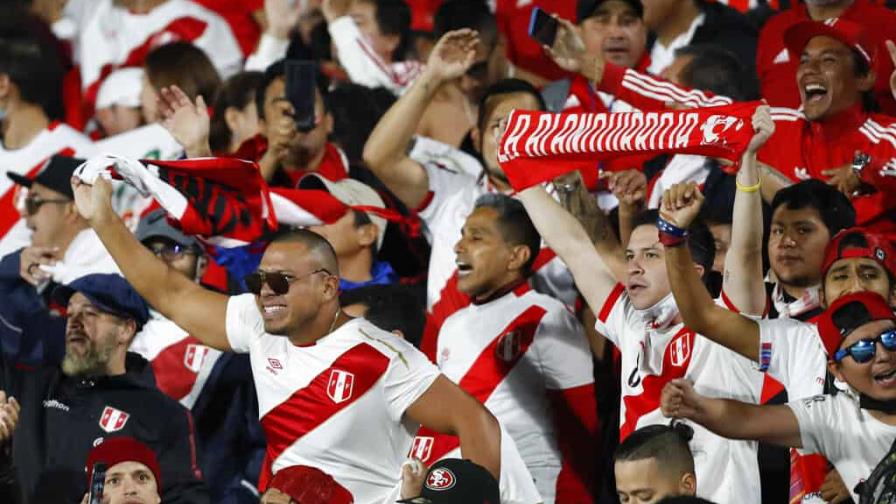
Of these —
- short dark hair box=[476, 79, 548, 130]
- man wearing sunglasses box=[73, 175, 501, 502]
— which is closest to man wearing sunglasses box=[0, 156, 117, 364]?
man wearing sunglasses box=[73, 175, 501, 502]

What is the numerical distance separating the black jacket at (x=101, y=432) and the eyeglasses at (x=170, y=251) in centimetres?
69

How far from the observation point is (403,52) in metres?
12.0

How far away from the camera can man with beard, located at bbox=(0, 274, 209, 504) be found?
8.32m

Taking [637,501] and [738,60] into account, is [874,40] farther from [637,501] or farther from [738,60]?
[637,501]

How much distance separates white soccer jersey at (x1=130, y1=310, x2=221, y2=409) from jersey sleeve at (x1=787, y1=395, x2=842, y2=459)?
10.2 ft

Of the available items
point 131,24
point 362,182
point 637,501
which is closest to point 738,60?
point 362,182

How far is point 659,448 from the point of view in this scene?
714 centimetres

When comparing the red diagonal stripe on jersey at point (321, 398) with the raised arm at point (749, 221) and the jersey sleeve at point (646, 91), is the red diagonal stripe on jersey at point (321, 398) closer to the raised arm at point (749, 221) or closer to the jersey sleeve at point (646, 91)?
the raised arm at point (749, 221)

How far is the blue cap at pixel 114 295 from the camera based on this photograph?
28.8 ft

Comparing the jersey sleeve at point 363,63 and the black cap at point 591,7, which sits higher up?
the black cap at point 591,7

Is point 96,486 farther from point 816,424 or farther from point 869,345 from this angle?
point 869,345

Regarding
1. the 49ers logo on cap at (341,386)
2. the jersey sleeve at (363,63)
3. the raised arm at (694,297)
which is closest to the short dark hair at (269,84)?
the jersey sleeve at (363,63)

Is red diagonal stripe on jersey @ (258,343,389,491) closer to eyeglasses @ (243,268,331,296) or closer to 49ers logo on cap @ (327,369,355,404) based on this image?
49ers logo on cap @ (327,369,355,404)

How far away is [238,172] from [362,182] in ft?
5.55
